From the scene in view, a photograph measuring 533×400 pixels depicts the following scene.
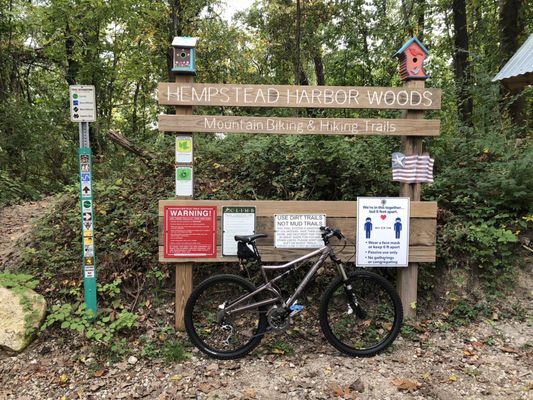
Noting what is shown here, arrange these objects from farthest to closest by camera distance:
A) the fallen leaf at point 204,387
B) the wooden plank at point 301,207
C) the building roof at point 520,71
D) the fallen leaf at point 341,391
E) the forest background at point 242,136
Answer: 1. the building roof at point 520,71
2. the forest background at point 242,136
3. the wooden plank at point 301,207
4. the fallen leaf at point 204,387
5. the fallen leaf at point 341,391

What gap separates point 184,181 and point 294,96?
1420 mm

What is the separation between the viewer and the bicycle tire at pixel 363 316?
153 inches

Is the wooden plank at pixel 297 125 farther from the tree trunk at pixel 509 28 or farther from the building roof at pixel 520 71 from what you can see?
the tree trunk at pixel 509 28

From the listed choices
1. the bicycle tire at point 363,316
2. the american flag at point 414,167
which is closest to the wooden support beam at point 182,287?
the bicycle tire at point 363,316

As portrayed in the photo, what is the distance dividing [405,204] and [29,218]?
6527 millimetres

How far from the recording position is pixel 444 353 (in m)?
3.90

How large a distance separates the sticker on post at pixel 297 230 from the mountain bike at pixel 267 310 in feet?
0.53

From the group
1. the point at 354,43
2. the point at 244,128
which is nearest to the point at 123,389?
the point at 244,128

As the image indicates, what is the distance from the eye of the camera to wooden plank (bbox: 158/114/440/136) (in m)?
4.04

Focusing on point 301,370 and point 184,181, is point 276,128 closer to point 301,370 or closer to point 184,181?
point 184,181

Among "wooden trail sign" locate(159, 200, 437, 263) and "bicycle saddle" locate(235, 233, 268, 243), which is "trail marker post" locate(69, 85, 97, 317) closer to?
"wooden trail sign" locate(159, 200, 437, 263)

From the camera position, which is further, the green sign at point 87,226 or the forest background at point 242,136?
the forest background at point 242,136

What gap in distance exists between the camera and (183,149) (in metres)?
4.07

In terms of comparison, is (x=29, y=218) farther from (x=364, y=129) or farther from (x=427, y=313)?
(x=427, y=313)
